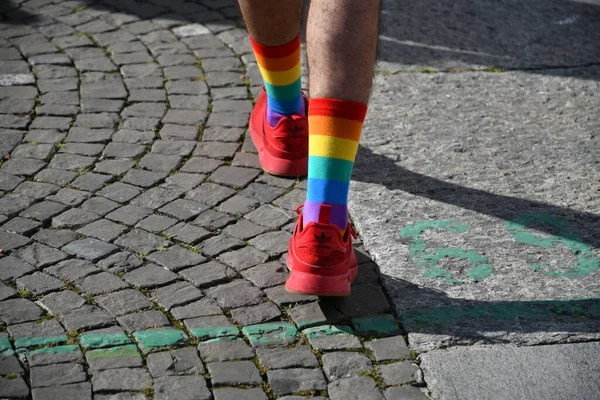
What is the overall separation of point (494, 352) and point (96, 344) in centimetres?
111

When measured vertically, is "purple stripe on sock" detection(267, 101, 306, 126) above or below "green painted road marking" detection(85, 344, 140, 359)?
above

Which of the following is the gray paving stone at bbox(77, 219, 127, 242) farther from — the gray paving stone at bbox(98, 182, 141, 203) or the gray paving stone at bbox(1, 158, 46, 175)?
the gray paving stone at bbox(1, 158, 46, 175)

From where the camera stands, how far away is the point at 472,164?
11.1ft

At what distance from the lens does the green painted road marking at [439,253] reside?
271cm

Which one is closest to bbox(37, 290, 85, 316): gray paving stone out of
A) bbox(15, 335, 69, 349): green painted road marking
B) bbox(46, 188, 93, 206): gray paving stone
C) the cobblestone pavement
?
the cobblestone pavement

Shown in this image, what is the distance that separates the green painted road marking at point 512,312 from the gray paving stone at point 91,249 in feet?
3.33

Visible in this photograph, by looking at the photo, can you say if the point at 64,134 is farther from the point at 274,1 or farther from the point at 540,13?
the point at 540,13

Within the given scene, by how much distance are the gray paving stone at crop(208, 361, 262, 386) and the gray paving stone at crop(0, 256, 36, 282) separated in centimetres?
78

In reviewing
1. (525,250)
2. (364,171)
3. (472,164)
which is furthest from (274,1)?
(525,250)

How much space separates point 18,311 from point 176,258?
1.76 feet

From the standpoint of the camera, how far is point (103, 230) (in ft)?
9.68

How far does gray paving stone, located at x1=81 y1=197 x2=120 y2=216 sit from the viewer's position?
3075mm

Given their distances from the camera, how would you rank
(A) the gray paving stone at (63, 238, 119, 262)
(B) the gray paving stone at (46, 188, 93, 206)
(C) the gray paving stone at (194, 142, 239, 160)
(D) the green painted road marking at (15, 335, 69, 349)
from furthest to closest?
(C) the gray paving stone at (194, 142, 239, 160) → (B) the gray paving stone at (46, 188, 93, 206) → (A) the gray paving stone at (63, 238, 119, 262) → (D) the green painted road marking at (15, 335, 69, 349)

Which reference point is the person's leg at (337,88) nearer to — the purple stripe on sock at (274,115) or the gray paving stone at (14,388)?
the purple stripe on sock at (274,115)
